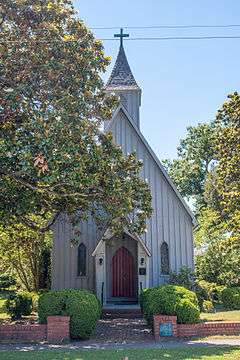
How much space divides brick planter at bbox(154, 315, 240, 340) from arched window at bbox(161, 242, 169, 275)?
297 inches

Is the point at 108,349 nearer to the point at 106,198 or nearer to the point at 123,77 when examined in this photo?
the point at 106,198

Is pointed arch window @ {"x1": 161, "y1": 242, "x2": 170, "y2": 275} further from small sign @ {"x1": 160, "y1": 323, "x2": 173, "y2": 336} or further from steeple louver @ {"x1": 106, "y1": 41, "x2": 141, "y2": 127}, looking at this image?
small sign @ {"x1": 160, "y1": 323, "x2": 173, "y2": 336}

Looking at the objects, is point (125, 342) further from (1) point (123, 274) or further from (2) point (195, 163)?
(2) point (195, 163)

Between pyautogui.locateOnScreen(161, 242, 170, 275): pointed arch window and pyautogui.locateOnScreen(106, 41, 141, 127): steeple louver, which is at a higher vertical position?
pyautogui.locateOnScreen(106, 41, 141, 127): steeple louver

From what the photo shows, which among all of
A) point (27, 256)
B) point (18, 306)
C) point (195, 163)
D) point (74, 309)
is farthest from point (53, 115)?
point (195, 163)

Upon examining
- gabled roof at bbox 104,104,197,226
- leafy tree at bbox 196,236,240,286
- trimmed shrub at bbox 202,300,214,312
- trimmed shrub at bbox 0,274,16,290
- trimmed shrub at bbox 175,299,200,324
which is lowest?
trimmed shrub at bbox 202,300,214,312

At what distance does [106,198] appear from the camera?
48.0 ft

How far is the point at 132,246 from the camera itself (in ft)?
71.5

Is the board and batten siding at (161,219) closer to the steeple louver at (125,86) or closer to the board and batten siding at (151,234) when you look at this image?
the board and batten siding at (151,234)

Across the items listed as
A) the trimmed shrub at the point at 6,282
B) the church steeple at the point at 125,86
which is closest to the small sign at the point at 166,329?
the church steeple at the point at 125,86

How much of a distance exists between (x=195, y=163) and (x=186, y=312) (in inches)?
1547

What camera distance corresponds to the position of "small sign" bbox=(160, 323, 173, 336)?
13.6 meters

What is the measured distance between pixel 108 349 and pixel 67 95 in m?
7.41

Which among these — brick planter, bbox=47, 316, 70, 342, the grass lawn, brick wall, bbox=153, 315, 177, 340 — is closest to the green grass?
brick wall, bbox=153, 315, 177, 340
